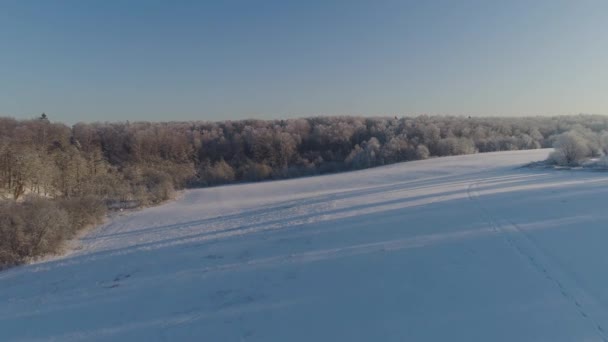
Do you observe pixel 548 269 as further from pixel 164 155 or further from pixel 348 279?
pixel 164 155

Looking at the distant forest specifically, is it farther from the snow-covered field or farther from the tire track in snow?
the tire track in snow

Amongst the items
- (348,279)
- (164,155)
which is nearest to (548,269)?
(348,279)

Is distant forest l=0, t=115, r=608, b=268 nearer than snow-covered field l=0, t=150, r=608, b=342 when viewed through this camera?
No

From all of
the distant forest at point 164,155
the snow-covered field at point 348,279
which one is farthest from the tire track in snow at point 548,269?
the distant forest at point 164,155

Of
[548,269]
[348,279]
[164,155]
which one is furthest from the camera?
[164,155]

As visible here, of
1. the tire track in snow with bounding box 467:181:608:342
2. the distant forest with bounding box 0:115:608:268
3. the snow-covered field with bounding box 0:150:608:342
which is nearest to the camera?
the tire track in snow with bounding box 467:181:608:342

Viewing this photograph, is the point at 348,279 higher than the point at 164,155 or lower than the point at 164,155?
lower

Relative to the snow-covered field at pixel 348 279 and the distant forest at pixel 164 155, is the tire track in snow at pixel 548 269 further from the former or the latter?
the distant forest at pixel 164 155

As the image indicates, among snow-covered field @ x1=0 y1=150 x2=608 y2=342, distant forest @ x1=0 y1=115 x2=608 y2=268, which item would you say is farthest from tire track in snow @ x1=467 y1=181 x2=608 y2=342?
distant forest @ x1=0 y1=115 x2=608 y2=268
